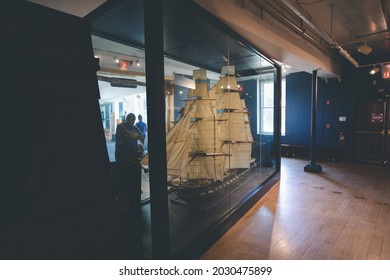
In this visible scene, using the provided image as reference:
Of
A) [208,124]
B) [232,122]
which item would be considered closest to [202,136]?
[208,124]

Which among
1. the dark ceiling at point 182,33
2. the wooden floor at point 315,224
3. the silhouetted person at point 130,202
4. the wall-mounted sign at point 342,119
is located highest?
the dark ceiling at point 182,33

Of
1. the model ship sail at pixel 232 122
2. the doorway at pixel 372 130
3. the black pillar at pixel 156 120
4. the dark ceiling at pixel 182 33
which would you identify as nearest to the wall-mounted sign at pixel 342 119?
the doorway at pixel 372 130

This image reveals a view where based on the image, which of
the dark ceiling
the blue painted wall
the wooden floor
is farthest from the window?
the blue painted wall

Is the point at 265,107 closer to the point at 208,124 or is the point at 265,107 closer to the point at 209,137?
the point at 208,124

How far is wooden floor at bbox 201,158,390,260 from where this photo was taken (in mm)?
2463

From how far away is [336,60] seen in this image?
716 cm

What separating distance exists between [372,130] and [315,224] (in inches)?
232

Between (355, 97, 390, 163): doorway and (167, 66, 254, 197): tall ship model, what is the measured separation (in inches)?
182

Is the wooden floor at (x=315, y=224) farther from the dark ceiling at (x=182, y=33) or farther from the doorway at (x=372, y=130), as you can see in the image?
the dark ceiling at (x=182, y=33)

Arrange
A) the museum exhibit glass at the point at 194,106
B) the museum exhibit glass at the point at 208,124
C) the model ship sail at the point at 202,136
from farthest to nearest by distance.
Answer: the model ship sail at the point at 202,136 → the museum exhibit glass at the point at 208,124 → the museum exhibit glass at the point at 194,106

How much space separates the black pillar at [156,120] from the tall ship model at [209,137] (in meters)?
1.32

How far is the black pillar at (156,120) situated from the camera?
1.85m

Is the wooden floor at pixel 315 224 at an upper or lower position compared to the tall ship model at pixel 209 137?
lower

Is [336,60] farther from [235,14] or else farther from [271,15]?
[235,14]
